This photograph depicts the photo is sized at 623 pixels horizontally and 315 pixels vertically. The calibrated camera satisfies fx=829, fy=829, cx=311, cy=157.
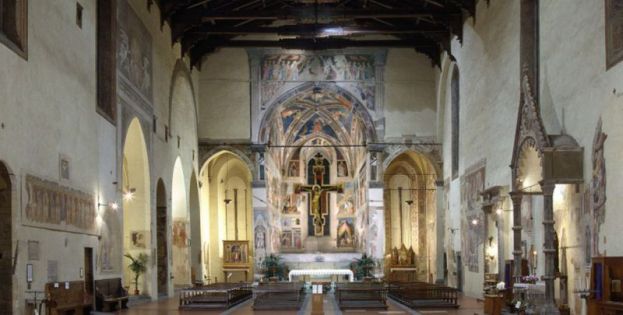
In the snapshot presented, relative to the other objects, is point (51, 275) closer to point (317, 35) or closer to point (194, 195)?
point (317, 35)

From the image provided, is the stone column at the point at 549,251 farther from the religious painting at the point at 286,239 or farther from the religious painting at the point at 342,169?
the religious painting at the point at 342,169

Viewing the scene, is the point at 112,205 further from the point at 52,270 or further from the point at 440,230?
the point at 440,230

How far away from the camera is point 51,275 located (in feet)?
59.0

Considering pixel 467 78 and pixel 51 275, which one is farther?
pixel 467 78

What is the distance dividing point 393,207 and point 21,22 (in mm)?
33059

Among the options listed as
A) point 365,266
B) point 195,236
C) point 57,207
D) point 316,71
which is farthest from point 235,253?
point 57,207

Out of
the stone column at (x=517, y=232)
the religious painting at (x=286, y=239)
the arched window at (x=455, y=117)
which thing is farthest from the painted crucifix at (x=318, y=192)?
the stone column at (x=517, y=232)

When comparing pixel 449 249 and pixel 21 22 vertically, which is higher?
pixel 21 22

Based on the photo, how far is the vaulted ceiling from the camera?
104 feet

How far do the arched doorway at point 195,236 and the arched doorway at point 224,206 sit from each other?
306cm

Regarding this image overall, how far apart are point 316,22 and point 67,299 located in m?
16.9

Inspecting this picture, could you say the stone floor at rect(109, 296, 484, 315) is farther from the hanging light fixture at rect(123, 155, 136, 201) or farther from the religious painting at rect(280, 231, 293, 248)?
the religious painting at rect(280, 231, 293, 248)

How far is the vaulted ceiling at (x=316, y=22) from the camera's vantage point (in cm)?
3164

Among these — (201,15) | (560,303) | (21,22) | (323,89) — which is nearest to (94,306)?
(21,22)
